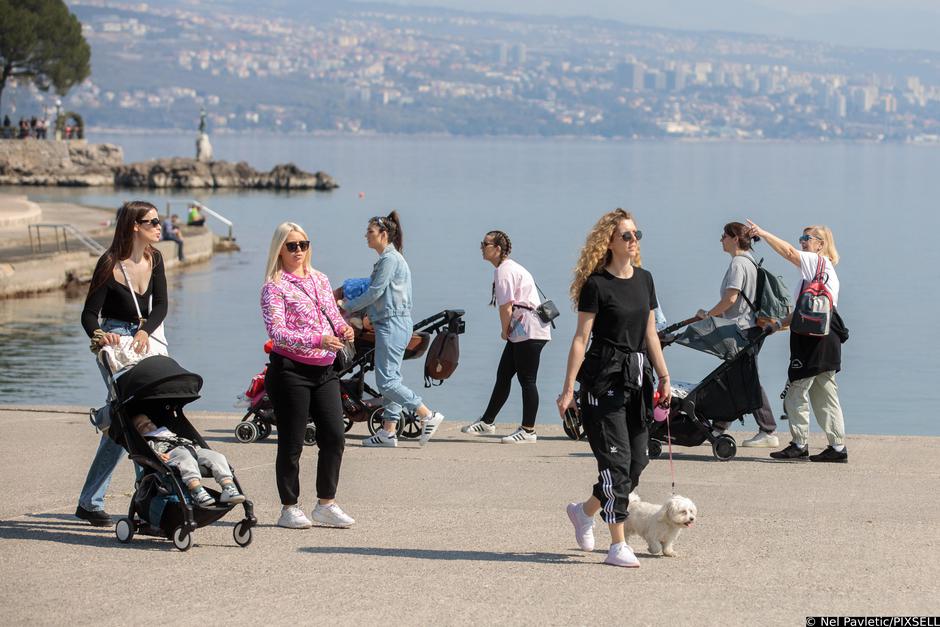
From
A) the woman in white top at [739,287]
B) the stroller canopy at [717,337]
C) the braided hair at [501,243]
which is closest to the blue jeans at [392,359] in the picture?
the braided hair at [501,243]

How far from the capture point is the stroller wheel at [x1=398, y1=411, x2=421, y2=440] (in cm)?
1188

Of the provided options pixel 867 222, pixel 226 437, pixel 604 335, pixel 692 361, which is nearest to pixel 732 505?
pixel 604 335

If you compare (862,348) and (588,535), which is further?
(862,348)

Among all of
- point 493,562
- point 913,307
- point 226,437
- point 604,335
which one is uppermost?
point 604,335

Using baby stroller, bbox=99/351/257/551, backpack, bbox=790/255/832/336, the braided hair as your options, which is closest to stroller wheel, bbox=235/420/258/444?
the braided hair

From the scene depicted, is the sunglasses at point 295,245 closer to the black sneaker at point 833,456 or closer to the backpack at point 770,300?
the backpack at point 770,300

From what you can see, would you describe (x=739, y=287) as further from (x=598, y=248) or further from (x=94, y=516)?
(x=94, y=516)

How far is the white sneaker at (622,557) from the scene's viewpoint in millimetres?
7168

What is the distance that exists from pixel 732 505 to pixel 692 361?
18.4m

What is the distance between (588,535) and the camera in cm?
752

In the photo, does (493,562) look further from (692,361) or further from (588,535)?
(692,361)

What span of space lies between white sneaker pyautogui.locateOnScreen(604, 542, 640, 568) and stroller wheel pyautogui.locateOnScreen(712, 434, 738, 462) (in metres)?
3.62

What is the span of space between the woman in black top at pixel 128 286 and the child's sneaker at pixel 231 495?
0.83 m

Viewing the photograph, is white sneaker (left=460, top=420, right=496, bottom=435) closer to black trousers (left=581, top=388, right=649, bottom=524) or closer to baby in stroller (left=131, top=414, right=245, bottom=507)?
baby in stroller (left=131, top=414, right=245, bottom=507)
